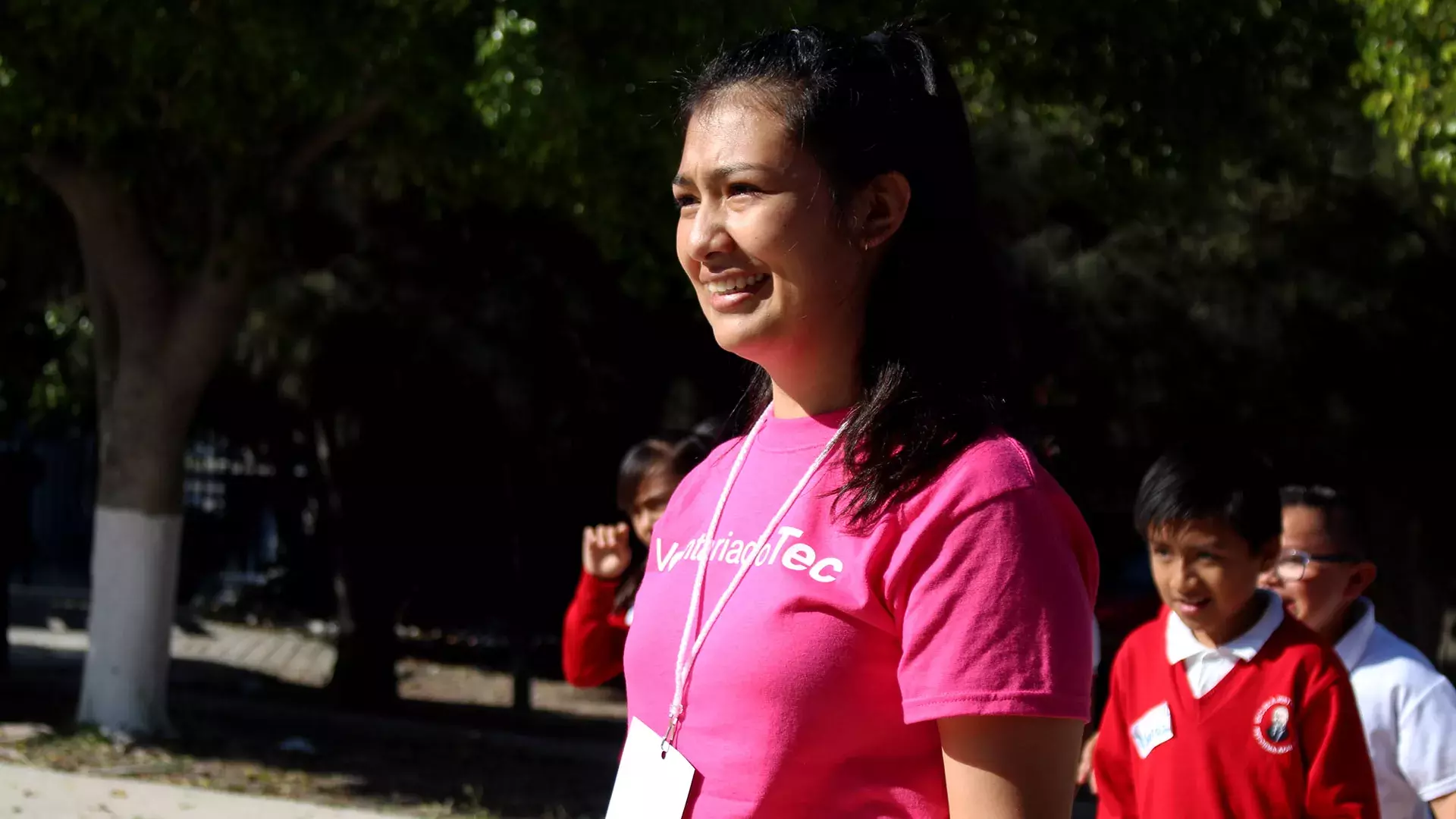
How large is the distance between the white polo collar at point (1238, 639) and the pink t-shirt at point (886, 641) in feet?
5.71

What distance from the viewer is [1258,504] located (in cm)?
333

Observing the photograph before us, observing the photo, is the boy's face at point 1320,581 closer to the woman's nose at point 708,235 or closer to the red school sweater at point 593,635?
the red school sweater at point 593,635

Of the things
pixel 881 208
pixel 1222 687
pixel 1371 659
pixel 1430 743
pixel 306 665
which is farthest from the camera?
pixel 306 665

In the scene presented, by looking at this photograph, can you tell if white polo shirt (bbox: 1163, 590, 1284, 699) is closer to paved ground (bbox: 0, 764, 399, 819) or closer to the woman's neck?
→ the woman's neck

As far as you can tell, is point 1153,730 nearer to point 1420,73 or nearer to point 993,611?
point 993,611

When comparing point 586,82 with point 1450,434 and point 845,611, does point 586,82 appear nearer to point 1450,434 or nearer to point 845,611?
point 845,611

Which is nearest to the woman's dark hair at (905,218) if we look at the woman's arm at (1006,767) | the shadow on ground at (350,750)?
the woman's arm at (1006,767)

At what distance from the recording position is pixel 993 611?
4.80 ft

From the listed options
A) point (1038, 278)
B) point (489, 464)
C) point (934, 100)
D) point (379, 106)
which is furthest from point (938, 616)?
point (489, 464)

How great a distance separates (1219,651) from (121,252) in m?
7.45

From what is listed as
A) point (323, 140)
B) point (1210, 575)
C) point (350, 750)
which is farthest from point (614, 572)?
point (350, 750)

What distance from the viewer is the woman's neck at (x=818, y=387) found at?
1732 mm

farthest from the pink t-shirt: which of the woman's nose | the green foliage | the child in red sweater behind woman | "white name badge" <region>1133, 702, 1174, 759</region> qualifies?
the green foliage

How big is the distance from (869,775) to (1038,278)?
8.79 meters
